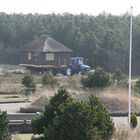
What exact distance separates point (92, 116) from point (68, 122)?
787 mm

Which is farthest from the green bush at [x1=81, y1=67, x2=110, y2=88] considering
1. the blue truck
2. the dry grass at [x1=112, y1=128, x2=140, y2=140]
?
the blue truck

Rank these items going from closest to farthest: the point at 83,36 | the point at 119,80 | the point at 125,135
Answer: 1. the point at 125,135
2. the point at 119,80
3. the point at 83,36

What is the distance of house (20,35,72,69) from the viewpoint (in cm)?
6359

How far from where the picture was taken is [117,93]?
114ft

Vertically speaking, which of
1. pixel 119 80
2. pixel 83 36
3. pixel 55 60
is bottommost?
pixel 119 80

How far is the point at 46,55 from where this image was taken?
63.7m

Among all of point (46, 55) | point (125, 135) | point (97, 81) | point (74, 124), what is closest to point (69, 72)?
point (46, 55)

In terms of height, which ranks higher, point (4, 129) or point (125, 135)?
point (4, 129)

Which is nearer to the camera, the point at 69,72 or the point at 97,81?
the point at 97,81

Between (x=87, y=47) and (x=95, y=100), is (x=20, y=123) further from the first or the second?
(x=87, y=47)

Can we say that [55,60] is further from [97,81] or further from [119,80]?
[97,81]

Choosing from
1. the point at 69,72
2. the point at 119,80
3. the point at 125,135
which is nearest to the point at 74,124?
the point at 125,135

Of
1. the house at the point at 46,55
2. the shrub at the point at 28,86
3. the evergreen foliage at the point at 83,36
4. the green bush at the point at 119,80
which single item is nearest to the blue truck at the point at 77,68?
the house at the point at 46,55

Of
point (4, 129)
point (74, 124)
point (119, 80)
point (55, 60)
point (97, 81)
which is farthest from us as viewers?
point (55, 60)
